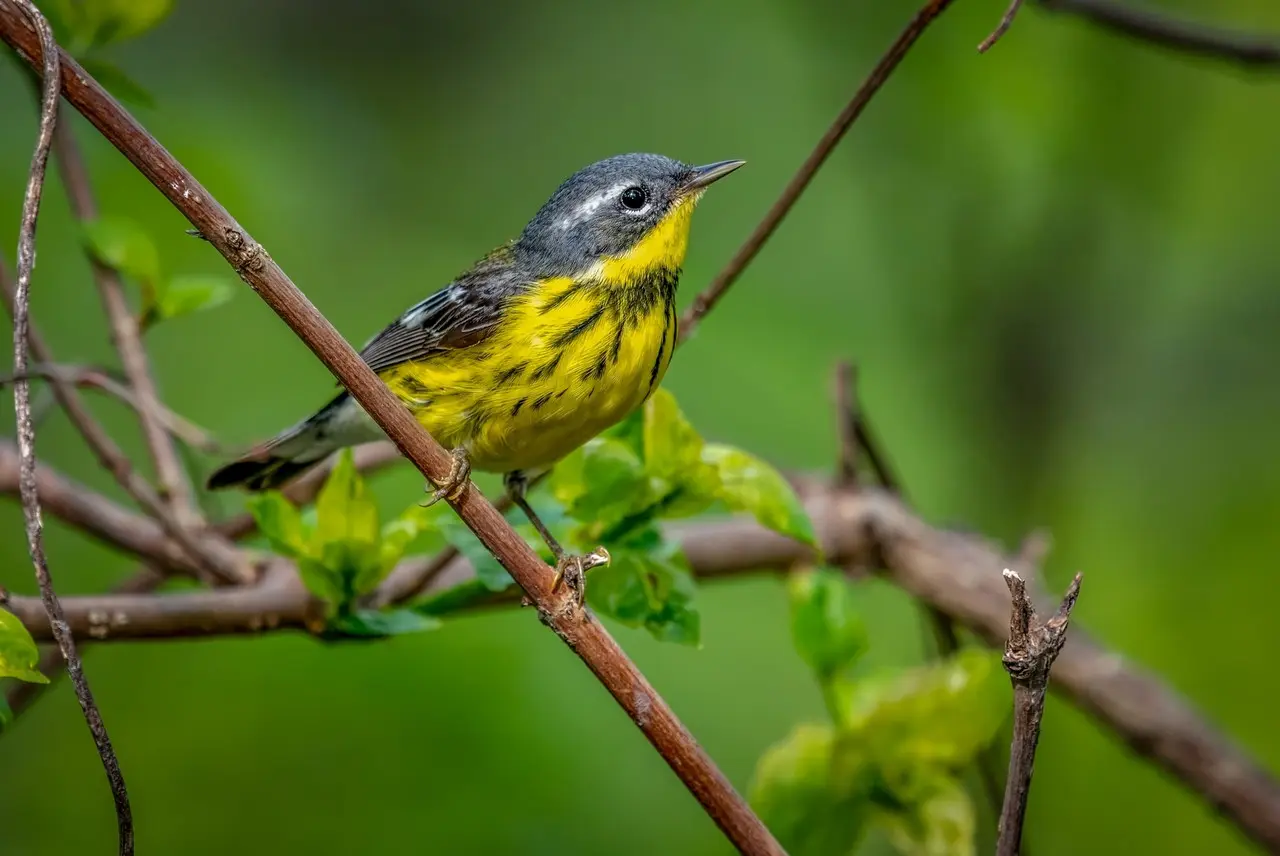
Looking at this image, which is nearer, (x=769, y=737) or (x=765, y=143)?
(x=769, y=737)

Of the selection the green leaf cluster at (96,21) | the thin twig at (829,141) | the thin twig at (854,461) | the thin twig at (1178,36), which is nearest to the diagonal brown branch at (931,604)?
the thin twig at (854,461)

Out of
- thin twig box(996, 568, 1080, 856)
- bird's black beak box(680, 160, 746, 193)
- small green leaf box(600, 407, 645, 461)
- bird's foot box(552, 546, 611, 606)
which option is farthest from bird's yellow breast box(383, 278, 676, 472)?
thin twig box(996, 568, 1080, 856)

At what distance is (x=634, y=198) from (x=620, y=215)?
0.26ft

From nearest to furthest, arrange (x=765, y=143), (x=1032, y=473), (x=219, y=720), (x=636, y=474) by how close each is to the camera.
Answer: (x=636, y=474)
(x=219, y=720)
(x=1032, y=473)
(x=765, y=143)

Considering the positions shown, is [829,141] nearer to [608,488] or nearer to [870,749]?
[608,488]

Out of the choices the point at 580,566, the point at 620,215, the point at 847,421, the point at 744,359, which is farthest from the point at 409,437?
the point at 744,359

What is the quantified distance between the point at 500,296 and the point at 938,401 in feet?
7.42

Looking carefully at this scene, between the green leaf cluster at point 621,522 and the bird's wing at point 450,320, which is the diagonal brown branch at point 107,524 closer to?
the bird's wing at point 450,320

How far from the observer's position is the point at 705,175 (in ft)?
10.3

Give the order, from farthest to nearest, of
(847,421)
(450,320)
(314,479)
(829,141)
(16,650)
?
(314,479) < (847,421) < (450,320) < (829,141) < (16,650)

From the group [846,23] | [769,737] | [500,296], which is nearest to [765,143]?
[846,23]

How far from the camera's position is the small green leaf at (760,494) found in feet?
6.98

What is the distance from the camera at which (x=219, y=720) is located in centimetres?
353

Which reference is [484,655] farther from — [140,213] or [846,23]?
[846,23]
